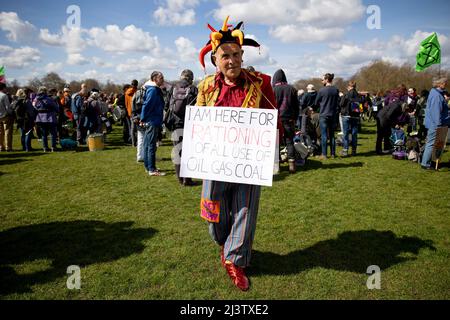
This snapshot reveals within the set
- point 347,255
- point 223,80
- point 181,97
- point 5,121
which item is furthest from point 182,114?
→ point 5,121

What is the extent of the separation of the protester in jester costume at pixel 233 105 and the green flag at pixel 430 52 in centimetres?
1109

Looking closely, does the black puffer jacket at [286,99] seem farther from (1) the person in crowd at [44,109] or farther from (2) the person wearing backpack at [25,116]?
(2) the person wearing backpack at [25,116]

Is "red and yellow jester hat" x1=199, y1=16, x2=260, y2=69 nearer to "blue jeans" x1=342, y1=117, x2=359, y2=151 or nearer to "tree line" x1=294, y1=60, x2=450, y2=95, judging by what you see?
"blue jeans" x1=342, y1=117, x2=359, y2=151

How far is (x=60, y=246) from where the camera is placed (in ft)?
13.3

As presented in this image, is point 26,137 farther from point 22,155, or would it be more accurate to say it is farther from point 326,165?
point 326,165

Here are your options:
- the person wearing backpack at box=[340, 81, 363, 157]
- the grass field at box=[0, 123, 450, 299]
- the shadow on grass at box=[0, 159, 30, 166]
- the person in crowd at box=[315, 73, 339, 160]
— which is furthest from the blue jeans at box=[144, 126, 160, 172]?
the person wearing backpack at box=[340, 81, 363, 157]

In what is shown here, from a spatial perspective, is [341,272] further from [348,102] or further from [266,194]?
[348,102]

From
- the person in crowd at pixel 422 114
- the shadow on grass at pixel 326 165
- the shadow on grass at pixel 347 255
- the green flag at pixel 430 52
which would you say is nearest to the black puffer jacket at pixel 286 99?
the shadow on grass at pixel 326 165

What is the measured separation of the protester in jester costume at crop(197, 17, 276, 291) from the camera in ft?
9.45

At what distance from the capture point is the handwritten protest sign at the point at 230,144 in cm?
271

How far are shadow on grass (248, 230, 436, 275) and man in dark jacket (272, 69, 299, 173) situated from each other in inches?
144

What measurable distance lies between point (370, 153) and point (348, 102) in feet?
6.54

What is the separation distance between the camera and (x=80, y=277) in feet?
10.8
